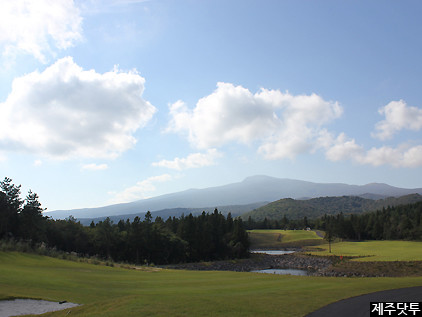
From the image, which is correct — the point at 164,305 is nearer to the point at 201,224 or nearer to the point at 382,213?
the point at 201,224

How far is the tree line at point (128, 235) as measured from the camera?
64056 mm

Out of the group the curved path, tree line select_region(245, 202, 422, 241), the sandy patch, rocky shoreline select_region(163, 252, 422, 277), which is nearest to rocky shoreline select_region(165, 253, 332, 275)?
rocky shoreline select_region(163, 252, 422, 277)

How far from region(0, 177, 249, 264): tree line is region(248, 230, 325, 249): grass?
156 feet

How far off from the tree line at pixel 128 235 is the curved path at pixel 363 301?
46.8 meters

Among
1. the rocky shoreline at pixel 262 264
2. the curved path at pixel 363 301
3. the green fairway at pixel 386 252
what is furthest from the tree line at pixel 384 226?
the curved path at pixel 363 301

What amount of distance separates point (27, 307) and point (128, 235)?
65.8 m

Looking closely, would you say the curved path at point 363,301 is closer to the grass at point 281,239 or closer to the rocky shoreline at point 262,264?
the rocky shoreline at point 262,264

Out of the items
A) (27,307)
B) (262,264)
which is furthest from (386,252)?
(27,307)

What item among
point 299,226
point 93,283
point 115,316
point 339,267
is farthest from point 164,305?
point 299,226

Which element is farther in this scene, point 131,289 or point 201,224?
point 201,224

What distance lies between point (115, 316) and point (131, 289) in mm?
10982

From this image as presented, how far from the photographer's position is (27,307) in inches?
663

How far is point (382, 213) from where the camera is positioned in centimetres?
15150

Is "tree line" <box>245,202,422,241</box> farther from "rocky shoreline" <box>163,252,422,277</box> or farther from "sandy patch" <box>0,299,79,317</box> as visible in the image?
"sandy patch" <box>0,299,79,317</box>
